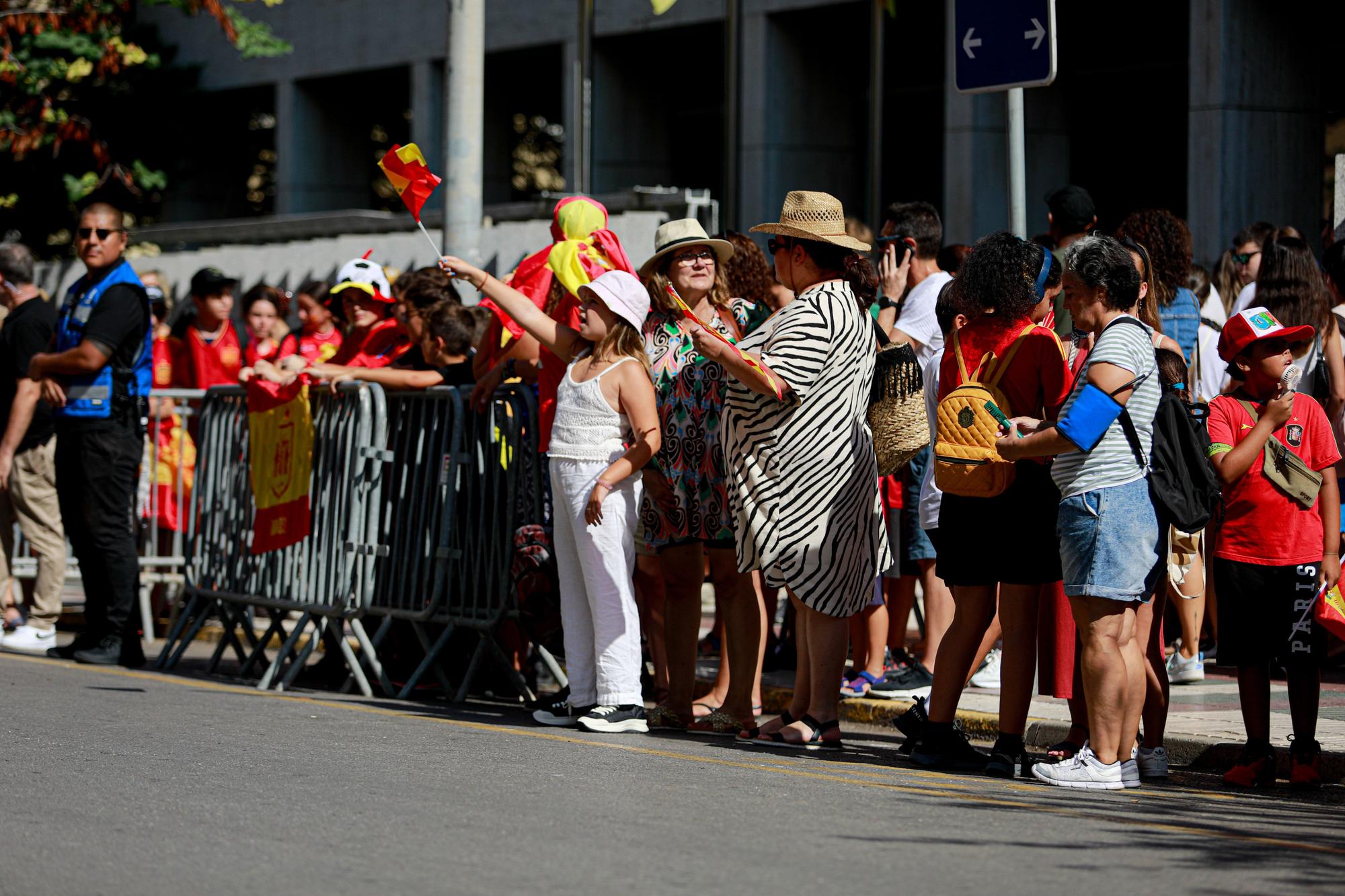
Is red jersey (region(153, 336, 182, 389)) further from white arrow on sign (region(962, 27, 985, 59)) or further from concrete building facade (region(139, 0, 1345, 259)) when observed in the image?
white arrow on sign (region(962, 27, 985, 59))

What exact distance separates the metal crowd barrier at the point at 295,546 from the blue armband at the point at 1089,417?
402 centimetres

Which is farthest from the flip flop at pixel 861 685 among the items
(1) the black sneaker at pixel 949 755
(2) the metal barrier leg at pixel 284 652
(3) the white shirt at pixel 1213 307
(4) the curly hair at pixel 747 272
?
(3) the white shirt at pixel 1213 307

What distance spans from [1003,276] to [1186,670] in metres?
3.24

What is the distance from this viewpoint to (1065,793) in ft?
23.4

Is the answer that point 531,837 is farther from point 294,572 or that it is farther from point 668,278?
point 294,572

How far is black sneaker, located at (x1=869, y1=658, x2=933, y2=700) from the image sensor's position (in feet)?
31.1

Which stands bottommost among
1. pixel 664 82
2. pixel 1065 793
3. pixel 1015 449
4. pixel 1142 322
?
pixel 1065 793

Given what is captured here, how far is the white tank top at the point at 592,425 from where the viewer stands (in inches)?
335

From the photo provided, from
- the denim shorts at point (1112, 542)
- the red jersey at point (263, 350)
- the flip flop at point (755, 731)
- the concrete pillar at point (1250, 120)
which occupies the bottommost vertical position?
the flip flop at point (755, 731)

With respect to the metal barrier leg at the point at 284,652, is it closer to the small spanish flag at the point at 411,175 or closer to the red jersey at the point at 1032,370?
the small spanish flag at the point at 411,175

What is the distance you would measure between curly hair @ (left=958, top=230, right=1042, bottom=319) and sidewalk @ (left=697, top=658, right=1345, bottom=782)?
2013mm

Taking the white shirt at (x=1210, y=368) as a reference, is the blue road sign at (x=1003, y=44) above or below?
above

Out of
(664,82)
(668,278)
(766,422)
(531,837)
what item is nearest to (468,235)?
(668,278)

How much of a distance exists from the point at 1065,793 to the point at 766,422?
1.91 metres
